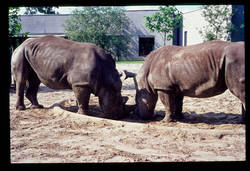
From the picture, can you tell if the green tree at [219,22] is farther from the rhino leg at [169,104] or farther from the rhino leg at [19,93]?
the rhino leg at [19,93]

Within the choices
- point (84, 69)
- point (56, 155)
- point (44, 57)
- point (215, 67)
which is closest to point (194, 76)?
point (215, 67)

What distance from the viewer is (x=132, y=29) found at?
30.4m

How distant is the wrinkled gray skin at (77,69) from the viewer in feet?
21.3

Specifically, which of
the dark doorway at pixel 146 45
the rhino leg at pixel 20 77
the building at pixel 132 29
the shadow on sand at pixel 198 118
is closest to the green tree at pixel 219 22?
the building at pixel 132 29

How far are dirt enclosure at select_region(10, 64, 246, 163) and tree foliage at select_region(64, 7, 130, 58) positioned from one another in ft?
73.1

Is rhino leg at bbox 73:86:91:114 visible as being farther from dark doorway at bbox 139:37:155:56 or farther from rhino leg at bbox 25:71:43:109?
dark doorway at bbox 139:37:155:56

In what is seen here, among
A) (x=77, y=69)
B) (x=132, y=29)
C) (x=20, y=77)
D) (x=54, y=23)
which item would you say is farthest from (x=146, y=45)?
(x=77, y=69)

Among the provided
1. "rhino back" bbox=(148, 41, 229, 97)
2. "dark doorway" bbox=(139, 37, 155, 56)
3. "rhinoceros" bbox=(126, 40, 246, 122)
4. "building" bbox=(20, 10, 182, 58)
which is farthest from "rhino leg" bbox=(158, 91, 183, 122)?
"dark doorway" bbox=(139, 37, 155, 56)

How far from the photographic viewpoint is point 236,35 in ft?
59.3

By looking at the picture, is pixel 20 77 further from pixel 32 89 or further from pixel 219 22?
pixel 219 22

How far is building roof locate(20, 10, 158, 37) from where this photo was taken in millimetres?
28828

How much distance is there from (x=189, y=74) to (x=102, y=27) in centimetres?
2469
